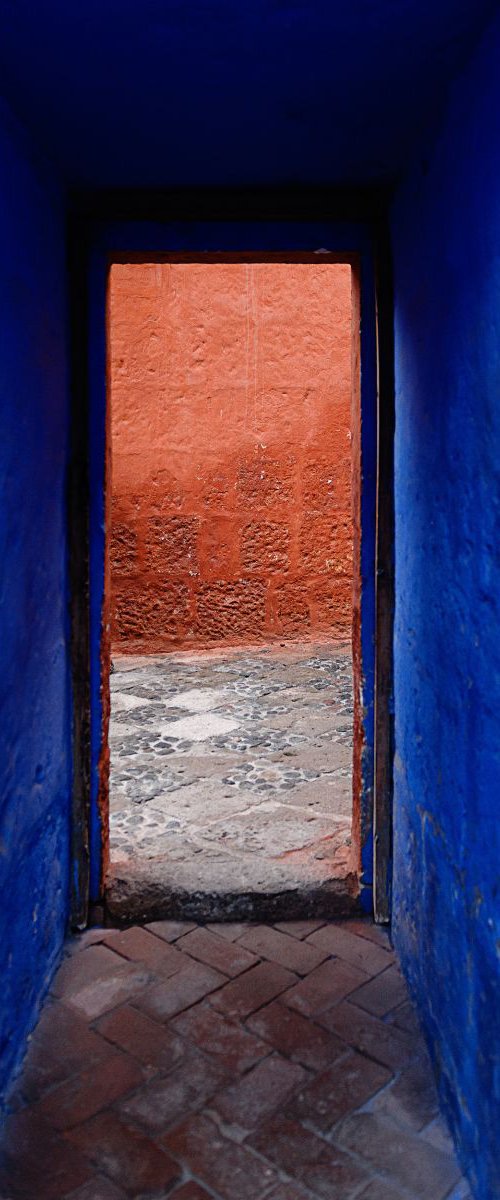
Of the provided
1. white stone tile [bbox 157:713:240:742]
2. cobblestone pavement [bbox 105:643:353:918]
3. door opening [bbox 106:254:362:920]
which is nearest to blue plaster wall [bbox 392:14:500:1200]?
cobblestone pavement [bbox 105:643:353:918]

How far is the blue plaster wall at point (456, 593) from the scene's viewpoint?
6.62 feet

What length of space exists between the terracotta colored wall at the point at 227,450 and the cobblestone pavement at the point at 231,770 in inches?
20.2

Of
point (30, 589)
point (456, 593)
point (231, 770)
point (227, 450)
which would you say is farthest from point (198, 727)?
point (456, 593)

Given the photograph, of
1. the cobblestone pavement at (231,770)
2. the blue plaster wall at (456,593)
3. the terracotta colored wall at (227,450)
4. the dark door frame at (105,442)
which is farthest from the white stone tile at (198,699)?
the blue plaster wall at (456,593)

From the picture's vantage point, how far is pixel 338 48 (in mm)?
2137

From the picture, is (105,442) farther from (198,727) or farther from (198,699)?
(198,699)

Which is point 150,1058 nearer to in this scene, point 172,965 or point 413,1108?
point 172,965

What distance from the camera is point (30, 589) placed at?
2.72 metres

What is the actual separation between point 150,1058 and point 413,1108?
2.46 feet

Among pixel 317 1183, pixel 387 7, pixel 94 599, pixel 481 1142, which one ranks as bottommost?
pixel 317 1183

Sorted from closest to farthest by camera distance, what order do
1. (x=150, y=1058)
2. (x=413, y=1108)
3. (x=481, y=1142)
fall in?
(x=481, y=1142)
(x=413, y=1108)
(x=150, y=1058)

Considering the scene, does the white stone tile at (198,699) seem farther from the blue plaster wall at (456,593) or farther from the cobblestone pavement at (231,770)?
the blue plaster wall at (456,593)

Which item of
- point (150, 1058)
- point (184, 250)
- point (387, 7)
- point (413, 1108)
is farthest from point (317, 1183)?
point (184, 250)

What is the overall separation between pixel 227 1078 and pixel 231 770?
7.98ft
